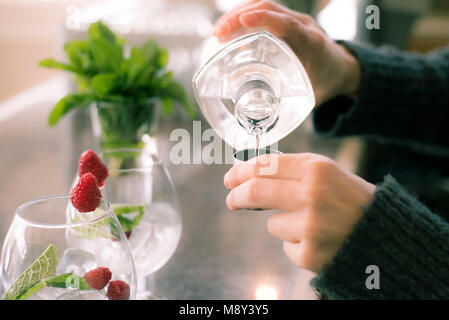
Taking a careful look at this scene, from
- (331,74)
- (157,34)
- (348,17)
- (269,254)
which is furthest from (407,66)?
(157,34)

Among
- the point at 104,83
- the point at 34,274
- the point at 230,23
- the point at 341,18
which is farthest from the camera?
the point at 341,18

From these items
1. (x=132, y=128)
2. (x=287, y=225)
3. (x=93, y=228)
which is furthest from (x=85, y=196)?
(x=132, y=128)

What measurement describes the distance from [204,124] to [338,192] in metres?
0.78

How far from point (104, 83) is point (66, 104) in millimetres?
56

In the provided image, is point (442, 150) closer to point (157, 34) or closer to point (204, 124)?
point (204, 124)

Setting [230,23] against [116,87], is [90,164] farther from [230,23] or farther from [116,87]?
[116,87]

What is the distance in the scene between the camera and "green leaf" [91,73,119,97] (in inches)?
23.0

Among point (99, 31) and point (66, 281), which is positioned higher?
point (99, 31)

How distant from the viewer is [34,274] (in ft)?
0.92

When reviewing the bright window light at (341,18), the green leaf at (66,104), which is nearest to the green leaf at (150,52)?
the green leaf at (66,104)

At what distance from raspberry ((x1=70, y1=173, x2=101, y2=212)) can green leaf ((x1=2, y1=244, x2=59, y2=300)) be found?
0.03m

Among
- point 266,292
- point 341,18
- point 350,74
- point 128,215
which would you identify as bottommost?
point 266,292

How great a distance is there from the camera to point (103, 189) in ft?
1.32

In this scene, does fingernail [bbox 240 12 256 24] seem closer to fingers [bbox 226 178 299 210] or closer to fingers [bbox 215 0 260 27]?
fingers [bbox 215 0 260 27]
